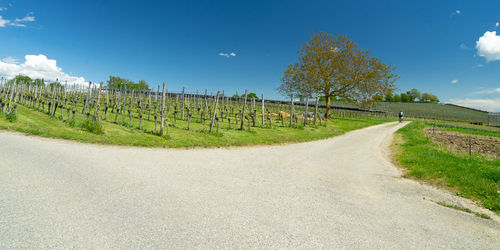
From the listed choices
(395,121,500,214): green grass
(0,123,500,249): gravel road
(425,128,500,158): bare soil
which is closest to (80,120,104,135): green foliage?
(0,123,500,249): gravel road

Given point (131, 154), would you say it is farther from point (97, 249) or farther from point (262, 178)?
point (97, 249)

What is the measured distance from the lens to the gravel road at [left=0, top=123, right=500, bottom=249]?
3223mm

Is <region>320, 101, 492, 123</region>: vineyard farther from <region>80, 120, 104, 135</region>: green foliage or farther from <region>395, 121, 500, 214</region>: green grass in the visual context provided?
<region>80, 120, 104, 135</region>: green foliage

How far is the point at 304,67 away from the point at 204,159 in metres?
33.0

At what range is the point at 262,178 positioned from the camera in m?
6.36

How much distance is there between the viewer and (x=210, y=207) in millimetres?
A: 4199

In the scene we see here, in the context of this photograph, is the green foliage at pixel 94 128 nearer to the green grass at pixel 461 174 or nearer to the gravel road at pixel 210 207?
the gravel road at pixel 210 207

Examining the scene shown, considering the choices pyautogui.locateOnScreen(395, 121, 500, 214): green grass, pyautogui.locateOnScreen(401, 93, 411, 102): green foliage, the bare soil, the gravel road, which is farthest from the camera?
pyautogui.locateOnScreen(401, 93, 411, 102): green foliage

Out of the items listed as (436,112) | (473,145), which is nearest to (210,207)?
(473,145)

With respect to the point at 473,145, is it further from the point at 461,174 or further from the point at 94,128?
the point at 94,128

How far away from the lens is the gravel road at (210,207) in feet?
10.6

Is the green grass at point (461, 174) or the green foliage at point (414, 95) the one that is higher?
the green foliage at point (414, 95)

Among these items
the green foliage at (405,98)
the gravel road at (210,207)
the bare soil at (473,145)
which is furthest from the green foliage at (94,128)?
the green foliage at (405,98)

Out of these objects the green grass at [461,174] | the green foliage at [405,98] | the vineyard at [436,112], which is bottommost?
the green grass at [461,174]
